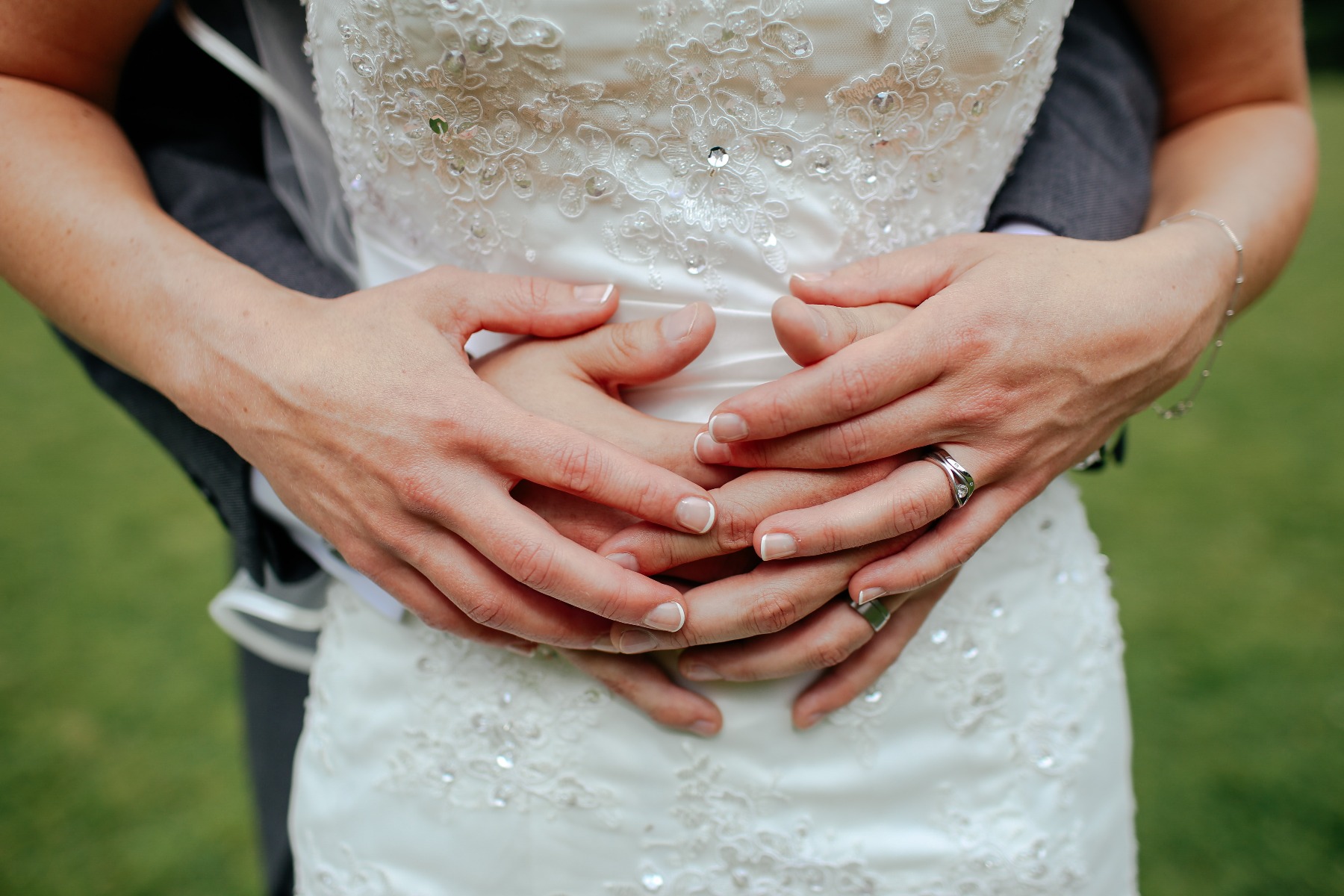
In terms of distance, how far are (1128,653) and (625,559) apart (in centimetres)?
319

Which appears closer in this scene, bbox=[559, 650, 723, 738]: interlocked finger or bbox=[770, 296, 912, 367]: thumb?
bbox=[770, 296, 912, 367]: thumb

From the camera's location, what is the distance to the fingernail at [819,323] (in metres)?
0.77

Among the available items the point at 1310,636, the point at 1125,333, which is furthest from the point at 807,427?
the point at 1310,636

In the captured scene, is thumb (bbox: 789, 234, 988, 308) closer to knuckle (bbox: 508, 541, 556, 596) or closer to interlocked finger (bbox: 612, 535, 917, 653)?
interlocked finger (bbox: 612, 535, 917, 653)

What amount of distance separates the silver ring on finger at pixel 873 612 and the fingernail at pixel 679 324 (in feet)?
1.06

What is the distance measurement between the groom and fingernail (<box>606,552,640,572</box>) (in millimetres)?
531

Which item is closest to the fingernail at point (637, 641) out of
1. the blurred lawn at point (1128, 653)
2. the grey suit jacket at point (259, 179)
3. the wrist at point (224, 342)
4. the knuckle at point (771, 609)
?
the knuckle at point (771, 609)

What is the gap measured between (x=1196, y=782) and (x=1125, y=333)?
2658mm

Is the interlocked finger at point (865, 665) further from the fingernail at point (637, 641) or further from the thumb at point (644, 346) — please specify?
the thumb at point (644, 346)

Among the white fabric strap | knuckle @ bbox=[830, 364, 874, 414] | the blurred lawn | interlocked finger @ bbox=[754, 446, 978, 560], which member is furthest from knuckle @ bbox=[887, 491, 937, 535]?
the blurred lawn

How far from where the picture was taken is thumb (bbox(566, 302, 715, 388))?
841mm

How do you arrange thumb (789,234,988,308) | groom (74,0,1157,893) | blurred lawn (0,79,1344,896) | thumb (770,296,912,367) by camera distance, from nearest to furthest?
thumb (770,296,912,367) < thumb (789,234,988,308) < groom (74,0,1157,893) < blurred lawn (0,79,1344,896)

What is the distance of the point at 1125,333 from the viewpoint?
87cm

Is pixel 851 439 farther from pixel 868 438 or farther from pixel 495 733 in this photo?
pixel 495 733
